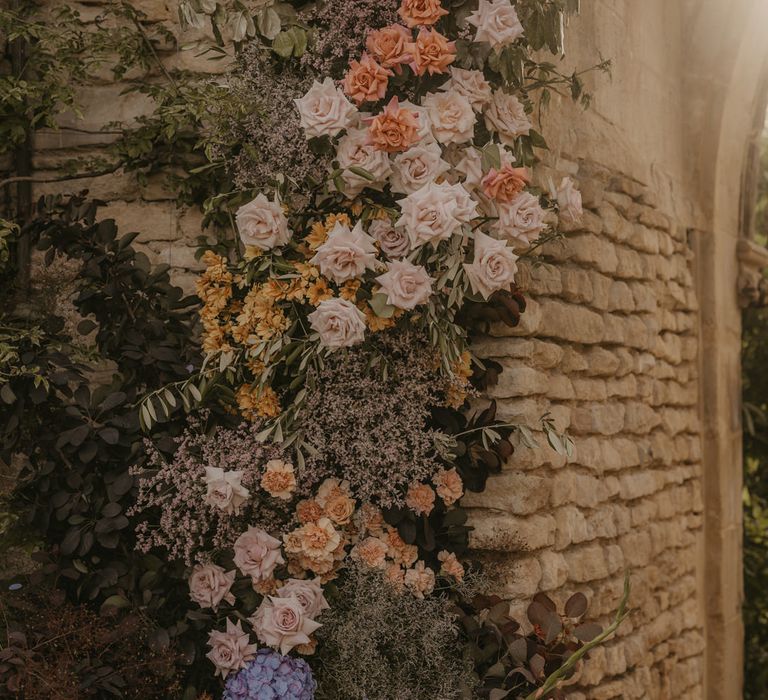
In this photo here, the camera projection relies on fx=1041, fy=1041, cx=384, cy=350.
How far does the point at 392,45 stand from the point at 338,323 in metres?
0.77

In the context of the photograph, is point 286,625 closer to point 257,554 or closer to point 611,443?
point 257,554

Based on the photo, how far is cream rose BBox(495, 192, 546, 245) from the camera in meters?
2.85

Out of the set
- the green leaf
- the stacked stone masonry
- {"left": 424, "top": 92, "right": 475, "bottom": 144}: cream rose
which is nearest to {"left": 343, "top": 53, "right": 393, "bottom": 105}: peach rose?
{"left": 424, "top": 92, "right": 475, "bottom": 144}: cream rose

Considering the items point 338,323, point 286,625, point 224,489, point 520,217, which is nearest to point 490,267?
point 520,217

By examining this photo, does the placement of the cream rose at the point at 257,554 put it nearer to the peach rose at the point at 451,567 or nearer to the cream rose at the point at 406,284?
the peach rose at the point at 451,567

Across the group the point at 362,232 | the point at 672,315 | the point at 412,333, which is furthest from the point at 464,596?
the point at 672,315

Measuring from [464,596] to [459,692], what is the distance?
0.28m

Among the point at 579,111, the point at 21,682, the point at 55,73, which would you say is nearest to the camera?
the point at 21,682

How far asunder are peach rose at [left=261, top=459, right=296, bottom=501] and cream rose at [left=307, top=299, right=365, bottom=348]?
0.37m

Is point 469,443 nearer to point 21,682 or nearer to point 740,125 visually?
point 21,682

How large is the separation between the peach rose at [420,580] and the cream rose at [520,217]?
97 cm

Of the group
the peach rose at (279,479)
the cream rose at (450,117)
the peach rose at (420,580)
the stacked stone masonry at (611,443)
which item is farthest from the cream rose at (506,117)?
the peach rose at (420,580)

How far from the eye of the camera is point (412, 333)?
2.97 meters

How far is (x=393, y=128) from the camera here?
8.89 ft
